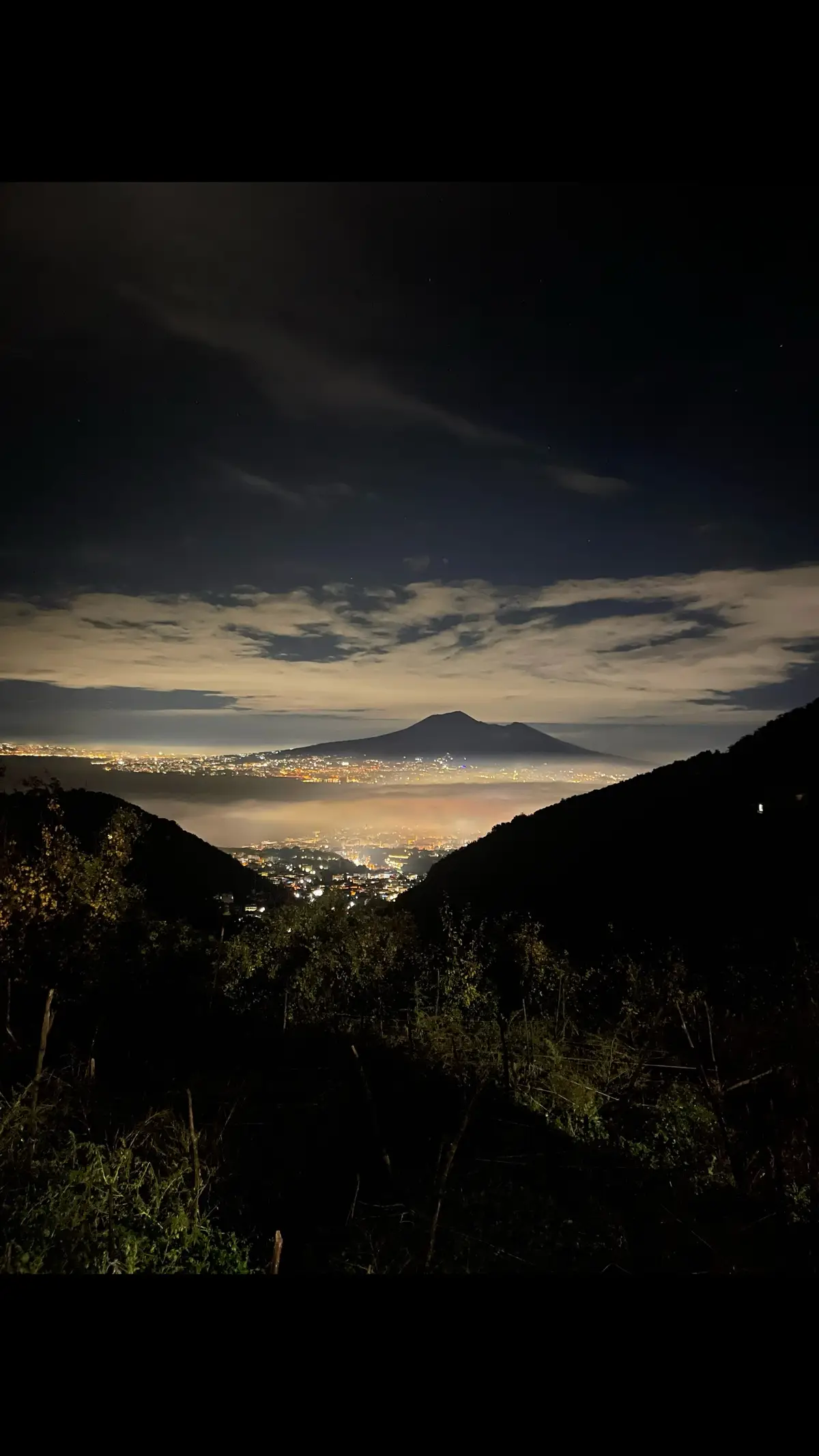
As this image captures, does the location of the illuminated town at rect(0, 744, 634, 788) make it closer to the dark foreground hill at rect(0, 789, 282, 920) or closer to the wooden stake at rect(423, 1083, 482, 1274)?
the dark foreground hill at rect(0, 789, 282, 920)

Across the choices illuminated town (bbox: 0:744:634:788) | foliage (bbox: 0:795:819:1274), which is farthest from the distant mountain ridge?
foliage (bbox: 0:795:819:1274)

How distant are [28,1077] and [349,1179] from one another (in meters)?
4.24

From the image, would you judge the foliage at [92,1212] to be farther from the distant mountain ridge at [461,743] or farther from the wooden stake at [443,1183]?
the distant mountain ridge at [461,743]

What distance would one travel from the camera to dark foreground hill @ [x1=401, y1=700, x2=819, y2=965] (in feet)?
53.9

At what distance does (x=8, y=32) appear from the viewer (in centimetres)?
123

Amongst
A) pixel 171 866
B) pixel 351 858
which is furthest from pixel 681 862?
pixel 171 866

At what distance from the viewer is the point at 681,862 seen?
66.3 ft

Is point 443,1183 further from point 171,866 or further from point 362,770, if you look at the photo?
point 362,770

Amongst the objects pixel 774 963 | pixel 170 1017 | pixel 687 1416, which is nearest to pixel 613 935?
pixel 774 963

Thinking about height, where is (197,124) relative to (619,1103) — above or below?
above

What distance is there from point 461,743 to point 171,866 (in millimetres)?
37401

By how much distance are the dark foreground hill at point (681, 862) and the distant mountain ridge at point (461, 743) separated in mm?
19195

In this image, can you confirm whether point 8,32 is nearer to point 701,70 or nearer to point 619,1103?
point 701,70

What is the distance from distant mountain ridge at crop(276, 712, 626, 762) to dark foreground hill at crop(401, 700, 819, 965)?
19195 mm
